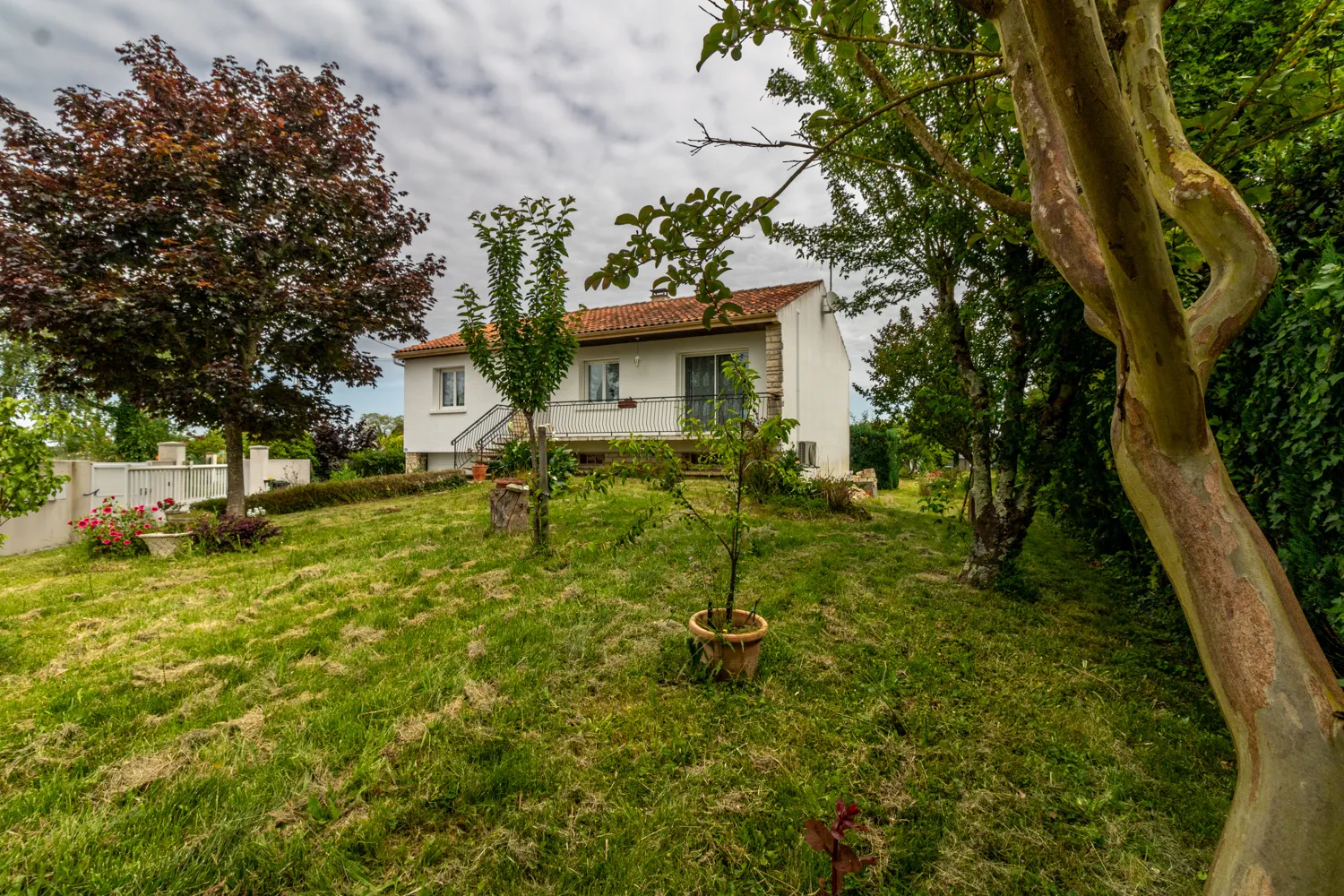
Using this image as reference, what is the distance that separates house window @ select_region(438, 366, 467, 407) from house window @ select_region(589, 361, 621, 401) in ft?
13.4

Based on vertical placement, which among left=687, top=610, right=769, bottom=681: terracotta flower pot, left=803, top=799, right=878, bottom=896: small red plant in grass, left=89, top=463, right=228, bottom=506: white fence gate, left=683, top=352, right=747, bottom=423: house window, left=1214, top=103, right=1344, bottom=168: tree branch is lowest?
left=687, top=610, right=769, bottom=681: terracotta flower pot

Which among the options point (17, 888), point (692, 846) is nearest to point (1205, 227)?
point (692, 846)

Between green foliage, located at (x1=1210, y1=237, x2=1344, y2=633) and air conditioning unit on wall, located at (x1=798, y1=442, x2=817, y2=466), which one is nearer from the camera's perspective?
green foliage, located at (x1=1210, y1=237, x2=1344, y2=633)

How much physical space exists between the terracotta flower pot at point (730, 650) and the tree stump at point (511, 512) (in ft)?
14.2

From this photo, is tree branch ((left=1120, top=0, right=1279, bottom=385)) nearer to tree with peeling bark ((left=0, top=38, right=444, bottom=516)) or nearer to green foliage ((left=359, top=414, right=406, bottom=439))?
tree with peeling bark ((left=0, top=38, right=444, bottom=516))

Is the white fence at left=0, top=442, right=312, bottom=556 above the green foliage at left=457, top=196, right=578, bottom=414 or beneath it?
beneath

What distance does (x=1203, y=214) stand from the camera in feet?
3.74

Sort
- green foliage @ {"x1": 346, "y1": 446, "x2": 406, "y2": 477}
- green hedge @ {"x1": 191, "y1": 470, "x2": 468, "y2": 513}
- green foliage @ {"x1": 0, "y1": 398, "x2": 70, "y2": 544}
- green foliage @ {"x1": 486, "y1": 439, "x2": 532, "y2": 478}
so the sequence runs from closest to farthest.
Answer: green foliage @ {"x1": 0, "y1": 398, "x2": 70, "y2": 544}, green foliage @ {"x1": 486, "y1": 439, "x2": 532, "y2": 478}, green hedge @ {"x1": 191, "y1": 470, "x2": 468, "y2": 513}, green foliage @ {"x1": 346, "y1": 446, "x2": 406, "y2": 477}

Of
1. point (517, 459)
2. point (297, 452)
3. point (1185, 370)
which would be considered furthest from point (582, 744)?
point (297, 452)

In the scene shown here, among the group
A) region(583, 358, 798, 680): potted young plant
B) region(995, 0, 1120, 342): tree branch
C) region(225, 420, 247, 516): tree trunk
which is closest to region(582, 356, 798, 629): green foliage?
region(583, 358, 798, 680): potted young plant

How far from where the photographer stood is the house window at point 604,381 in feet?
45.0

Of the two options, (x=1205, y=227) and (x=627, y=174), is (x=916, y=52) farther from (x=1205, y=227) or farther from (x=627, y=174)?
(x=1205, y=227)

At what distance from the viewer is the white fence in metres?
7.46

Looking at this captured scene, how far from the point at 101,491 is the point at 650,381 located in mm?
10457
